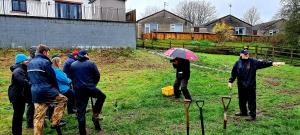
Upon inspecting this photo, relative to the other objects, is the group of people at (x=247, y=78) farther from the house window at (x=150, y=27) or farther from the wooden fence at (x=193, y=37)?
the house window at (x=150, y=27)

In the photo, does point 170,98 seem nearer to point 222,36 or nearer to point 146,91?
point 146,91

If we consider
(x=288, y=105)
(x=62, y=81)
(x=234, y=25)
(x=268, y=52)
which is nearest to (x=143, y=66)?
(x=288, y=105)

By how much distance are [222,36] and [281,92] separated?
32988 mm

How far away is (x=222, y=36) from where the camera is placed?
45750mm

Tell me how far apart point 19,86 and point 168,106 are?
4.73 m

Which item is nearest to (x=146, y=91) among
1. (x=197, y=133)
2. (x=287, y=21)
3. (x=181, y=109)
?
→ (x=181, y=109)

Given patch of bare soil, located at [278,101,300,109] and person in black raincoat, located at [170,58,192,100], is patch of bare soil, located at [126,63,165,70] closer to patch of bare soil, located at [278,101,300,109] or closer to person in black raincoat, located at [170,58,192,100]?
person in black raincoat, located at [170,58,192,100]

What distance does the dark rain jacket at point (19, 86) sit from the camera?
25.0 ft

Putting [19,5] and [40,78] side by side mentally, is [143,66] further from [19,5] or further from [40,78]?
[40,78]

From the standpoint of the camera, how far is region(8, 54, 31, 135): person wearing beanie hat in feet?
25.0

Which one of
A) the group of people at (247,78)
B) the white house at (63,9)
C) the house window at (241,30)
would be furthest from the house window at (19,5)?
the house window at (241,30)

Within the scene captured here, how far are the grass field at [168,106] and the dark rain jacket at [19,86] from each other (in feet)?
3.38

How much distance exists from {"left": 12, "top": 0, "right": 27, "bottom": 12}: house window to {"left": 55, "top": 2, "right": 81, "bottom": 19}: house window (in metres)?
2.63

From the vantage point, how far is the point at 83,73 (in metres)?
7.79
